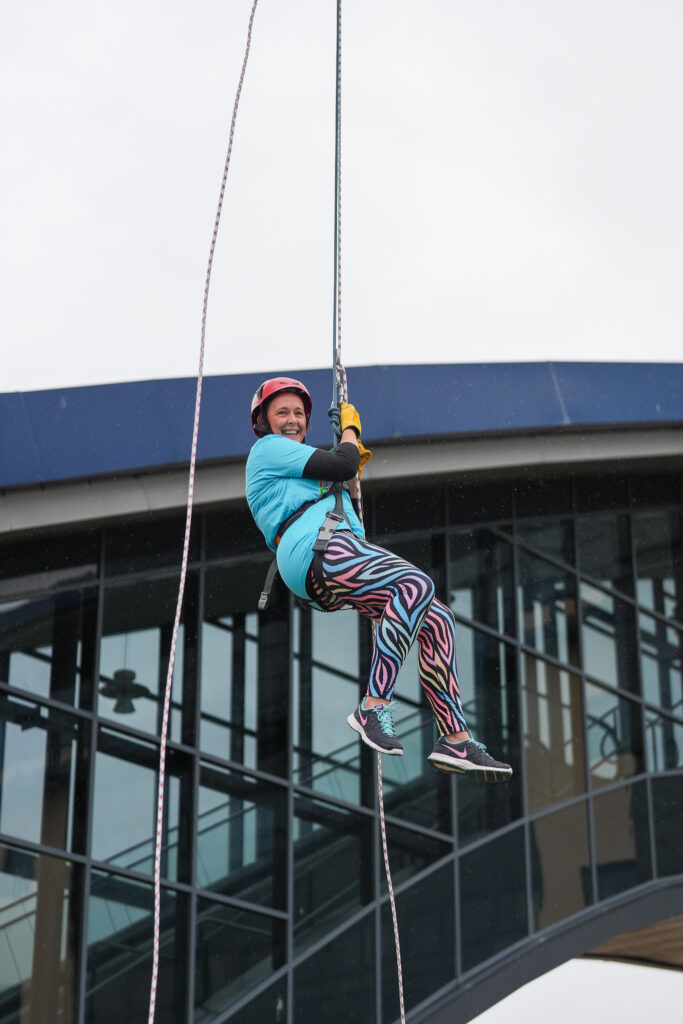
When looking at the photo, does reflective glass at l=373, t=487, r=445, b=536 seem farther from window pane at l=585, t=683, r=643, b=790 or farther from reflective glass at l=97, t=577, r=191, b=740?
window pane at l=585, t=683, r=643, b=790

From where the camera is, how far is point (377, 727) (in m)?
5.53

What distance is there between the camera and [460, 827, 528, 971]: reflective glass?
1241 cm

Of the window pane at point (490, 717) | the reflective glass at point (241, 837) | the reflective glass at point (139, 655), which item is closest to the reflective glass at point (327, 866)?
the reflective glass at point (241, 837)

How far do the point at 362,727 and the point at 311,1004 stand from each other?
6.78 m

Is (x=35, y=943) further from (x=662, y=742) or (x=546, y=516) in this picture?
(x=662, y=742)

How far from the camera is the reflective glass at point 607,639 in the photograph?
45.5 feet

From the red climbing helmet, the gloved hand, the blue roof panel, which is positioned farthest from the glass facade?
Result: the gloved hand

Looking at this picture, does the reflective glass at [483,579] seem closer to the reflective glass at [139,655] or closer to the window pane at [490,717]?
the window pane at [490,717]

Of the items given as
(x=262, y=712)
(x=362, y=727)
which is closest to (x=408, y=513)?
(x=262, y=712)

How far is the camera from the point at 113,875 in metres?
11.0

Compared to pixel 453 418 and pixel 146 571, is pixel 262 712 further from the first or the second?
pixel 453 418

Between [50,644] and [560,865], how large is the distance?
5.36 m

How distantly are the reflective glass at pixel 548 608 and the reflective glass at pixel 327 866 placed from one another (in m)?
2.73

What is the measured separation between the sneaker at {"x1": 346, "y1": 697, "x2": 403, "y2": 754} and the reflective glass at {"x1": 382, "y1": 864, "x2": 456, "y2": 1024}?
22.7 ft
